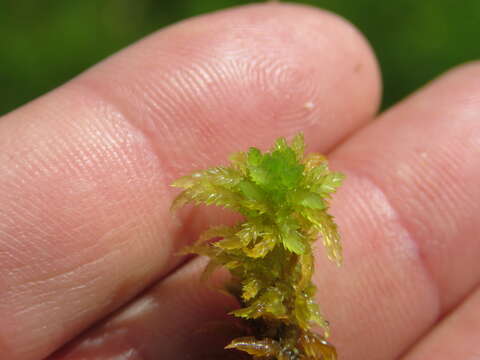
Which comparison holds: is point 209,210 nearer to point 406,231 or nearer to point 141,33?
point 406,231

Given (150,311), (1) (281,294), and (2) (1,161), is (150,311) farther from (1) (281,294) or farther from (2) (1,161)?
(2) (1,161)

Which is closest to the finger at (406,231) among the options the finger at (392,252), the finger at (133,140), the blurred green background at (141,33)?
the finger at (392,252)

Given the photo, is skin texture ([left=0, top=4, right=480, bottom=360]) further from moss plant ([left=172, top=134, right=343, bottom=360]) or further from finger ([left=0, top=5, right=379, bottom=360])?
moss plant ([left=172, top=134, right=343, bottom=360])

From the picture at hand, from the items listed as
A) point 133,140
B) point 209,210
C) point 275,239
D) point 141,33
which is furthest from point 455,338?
point 141,33

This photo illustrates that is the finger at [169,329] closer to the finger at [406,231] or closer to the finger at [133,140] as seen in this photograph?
the finger at [133,140]

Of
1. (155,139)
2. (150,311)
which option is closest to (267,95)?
(155,139)
